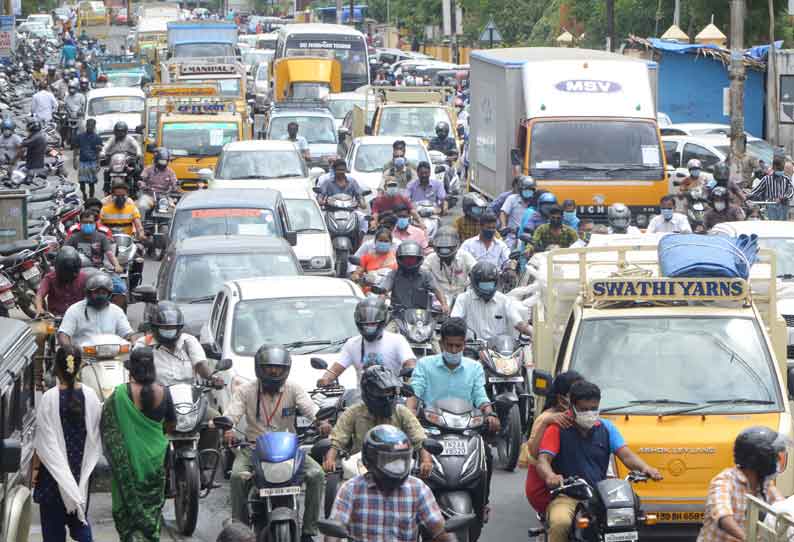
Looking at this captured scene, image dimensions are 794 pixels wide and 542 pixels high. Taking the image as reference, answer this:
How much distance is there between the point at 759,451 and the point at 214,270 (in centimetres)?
846

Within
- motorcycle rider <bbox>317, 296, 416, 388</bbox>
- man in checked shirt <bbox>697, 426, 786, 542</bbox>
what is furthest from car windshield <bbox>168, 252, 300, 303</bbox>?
man in checked shirt <bbox>697, 426, 786, 542</bbox>

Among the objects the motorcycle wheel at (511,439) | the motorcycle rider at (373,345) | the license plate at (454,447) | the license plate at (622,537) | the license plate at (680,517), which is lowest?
the motorcycle wheel at (511,439)

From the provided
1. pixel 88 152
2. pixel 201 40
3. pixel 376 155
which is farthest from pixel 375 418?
pixel 201 40

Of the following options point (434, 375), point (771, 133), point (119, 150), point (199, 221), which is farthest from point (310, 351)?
point (771, 133)

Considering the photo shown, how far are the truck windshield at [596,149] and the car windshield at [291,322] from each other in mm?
10447

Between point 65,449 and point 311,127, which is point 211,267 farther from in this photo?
point 311,127

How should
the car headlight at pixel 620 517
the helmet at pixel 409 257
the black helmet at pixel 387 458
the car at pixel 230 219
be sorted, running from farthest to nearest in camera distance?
the car at pixel 230 219
the helmet at pixel 409 257
the car headlight at pixel 620 517
the black helmet at pixel 387 458

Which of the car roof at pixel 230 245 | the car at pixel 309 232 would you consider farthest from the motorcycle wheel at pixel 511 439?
the car at pixel 309 232

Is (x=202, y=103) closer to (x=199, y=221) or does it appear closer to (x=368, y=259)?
(x=199, y=221)

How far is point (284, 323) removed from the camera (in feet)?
44.2

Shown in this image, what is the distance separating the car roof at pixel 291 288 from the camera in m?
13.7

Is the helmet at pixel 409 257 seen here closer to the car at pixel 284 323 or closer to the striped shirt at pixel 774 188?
Answer: the car at pixel 284 323

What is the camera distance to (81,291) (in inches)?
600

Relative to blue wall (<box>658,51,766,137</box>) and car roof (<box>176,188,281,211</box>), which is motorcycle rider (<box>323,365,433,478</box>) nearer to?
car roof (<box>176,188,281,211</box>)
